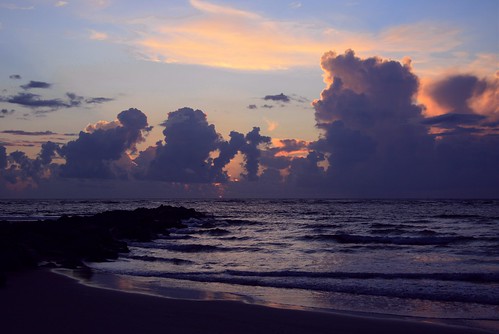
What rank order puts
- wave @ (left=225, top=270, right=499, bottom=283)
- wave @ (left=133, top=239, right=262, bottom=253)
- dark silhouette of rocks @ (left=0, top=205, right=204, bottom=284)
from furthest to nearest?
1. wave @ (left=133, top=239, right=262, bottom=253)
2. dark silhouette of rocks @ (left=0, top=205, right=204, bottom=284)
3. wave @ (left=225, top=270, right=499, bottom=283)

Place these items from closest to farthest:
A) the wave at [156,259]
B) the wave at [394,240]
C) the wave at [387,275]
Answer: the wave at [387,275] < the wave at [156,259] < the wave at [394,240]

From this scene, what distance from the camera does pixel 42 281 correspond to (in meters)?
13.5

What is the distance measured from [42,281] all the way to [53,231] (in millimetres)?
12405

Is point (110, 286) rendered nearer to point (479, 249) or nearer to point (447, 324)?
point (447, 324)

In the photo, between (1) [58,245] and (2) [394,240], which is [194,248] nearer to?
(1) [58,245]

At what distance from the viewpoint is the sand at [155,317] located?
898 centimetres

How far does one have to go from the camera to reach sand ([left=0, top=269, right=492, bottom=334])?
29.5ft

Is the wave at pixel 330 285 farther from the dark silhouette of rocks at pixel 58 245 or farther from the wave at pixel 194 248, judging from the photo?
the wave at pixel 194 248

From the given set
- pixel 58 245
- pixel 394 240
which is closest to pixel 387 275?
pixel 394 240

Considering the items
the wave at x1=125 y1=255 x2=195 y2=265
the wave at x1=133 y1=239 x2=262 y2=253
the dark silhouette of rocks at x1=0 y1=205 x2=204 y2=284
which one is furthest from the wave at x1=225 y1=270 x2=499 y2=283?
the wave at x1=133 y1=239 x2=262 y2=253

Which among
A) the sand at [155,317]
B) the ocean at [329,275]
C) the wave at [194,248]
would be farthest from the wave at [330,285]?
the wave at [194,248]

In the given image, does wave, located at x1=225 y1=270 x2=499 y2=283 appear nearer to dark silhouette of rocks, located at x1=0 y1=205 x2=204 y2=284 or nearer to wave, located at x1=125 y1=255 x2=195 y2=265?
wave, located at x1=125 y1=255 x2=195 y2=265

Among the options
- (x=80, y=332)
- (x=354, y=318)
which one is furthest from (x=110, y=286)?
(x=354, y=318)

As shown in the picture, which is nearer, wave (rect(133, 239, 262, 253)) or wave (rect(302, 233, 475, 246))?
wave (rect(133, 239, 262, 253))
